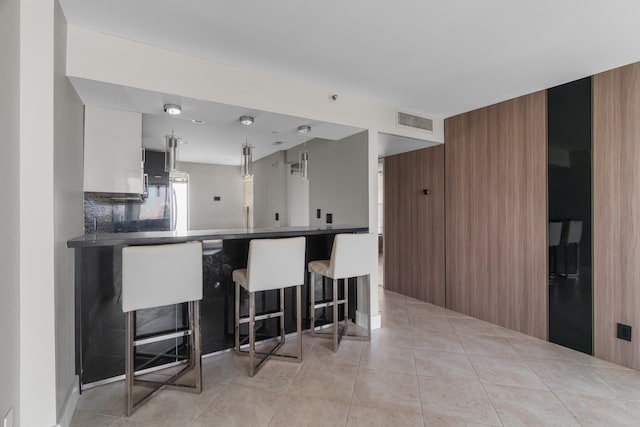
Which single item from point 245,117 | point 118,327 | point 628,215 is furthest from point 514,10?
point 118,327

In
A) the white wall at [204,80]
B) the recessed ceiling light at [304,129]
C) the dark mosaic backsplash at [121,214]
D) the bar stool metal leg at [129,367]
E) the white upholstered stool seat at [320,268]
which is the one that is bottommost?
the bar stool metal leg at [129,367]

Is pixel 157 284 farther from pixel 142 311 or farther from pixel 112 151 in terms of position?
pixel 112 151

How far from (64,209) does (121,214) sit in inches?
75.1

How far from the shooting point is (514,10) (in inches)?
68.1

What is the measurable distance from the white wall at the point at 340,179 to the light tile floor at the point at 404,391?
146 centimetres

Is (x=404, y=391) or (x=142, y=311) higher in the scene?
(x=142, y=311)

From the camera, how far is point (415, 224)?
4.27 metres

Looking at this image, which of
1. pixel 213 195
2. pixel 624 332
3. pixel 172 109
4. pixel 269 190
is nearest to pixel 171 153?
pixel 172 109

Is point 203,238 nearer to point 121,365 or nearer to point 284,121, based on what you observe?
point 121,365

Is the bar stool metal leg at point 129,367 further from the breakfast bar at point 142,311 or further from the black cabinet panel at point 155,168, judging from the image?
the black cabinet panel at point 155,168

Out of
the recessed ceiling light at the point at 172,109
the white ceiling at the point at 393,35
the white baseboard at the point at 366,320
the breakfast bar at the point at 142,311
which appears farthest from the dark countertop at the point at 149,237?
the white ceiling at the point at 393,35

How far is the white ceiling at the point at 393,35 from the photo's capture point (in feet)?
5.60

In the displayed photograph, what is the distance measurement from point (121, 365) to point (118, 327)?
0.98 feet

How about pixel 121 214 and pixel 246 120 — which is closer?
pixel 246 120
